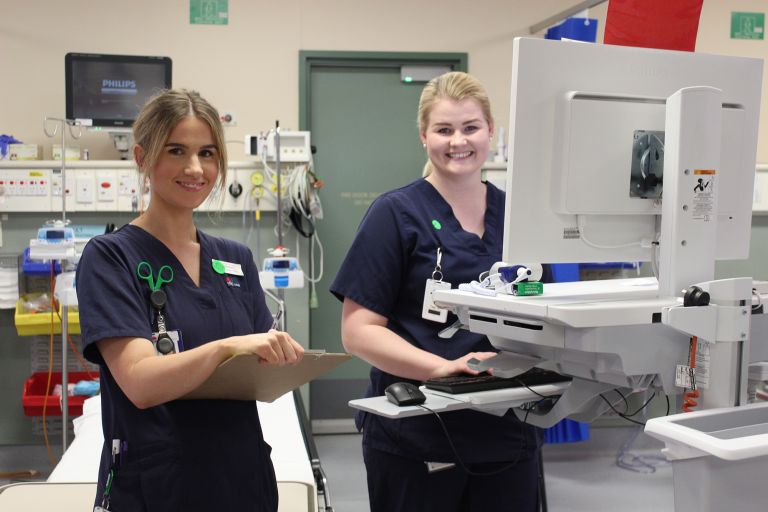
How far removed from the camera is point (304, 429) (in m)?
2.91

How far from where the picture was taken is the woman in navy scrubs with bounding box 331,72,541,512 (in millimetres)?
1667

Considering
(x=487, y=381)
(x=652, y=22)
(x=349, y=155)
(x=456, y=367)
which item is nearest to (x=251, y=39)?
(x=349, y=155)

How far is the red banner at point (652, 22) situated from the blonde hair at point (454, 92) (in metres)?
0.30

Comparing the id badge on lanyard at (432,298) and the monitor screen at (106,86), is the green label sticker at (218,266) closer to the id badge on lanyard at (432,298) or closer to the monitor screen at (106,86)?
the id badge on lanyard at (432,298)

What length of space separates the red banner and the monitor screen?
293 cm

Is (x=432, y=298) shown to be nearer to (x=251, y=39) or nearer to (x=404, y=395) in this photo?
(x=404, y=395)

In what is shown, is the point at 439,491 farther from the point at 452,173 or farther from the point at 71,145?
the point at 71,145

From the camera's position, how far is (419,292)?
5.68 ft

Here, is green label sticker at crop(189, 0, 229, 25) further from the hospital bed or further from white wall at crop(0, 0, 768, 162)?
the hospital bed

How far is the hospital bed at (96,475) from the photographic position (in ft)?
6.95

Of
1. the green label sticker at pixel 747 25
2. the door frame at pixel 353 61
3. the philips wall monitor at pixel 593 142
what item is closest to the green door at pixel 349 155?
the door frame at pixel 353 61

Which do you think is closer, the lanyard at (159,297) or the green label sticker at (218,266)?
the lanyard at (159,297)

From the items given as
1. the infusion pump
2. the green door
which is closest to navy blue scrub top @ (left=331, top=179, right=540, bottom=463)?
the infusion pump

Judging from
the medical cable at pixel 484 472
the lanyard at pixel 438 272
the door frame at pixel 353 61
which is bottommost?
the medical cable at pixel 484 472
